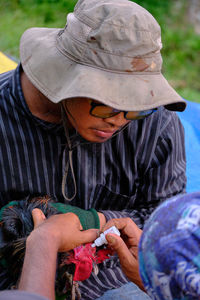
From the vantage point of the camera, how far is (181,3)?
7234 mm

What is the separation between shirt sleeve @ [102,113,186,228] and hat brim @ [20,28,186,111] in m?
0.34

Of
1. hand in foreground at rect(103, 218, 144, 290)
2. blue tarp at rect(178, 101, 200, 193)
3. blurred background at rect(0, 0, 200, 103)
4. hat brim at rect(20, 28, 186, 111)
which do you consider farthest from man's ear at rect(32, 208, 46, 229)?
blurred background at rect(0, 0, 200, 103)

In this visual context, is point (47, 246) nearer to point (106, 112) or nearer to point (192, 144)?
point (106, 112)

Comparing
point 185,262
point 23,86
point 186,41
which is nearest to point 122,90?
point 23,86

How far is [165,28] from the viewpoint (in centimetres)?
655

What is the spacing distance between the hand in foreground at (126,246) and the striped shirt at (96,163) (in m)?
0.20

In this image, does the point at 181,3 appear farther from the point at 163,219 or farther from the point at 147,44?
the point at 163,219

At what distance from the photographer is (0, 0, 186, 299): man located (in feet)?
4.89

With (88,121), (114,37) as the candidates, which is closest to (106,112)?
(88,121)

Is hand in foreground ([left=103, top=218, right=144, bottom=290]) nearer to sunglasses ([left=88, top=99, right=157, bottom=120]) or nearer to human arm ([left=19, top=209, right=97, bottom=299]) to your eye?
human arm ([left=19, top=209, right=97, bottom=299])

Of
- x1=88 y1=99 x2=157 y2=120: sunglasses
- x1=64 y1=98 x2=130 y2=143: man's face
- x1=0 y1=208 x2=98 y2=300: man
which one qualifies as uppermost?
x1=88 y1=99 x2=157 y2=120: sunglasses

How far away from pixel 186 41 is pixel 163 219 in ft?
19.9

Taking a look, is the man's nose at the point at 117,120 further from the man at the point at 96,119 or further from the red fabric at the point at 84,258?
the red fabric at the point at 84,258

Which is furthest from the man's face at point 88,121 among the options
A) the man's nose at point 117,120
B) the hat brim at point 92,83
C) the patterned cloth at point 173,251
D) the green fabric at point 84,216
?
the patterned cloth at point 173,251
